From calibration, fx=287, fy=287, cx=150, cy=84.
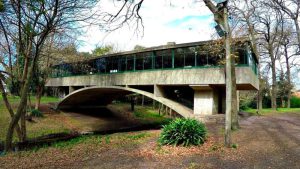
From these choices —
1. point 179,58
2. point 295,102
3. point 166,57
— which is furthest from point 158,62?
point 295,102

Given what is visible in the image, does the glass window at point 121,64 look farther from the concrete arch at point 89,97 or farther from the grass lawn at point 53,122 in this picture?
the grass lawn at point 53,122

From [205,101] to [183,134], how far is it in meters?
8.46

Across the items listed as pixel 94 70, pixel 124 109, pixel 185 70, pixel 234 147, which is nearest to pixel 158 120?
pixel 124 109

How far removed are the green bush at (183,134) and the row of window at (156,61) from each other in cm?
669

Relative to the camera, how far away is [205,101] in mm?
18734

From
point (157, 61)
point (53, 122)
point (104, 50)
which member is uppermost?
point (104, 50)

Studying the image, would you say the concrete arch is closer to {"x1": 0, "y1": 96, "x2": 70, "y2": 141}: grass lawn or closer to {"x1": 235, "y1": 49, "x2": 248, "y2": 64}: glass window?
{"x1": 0, "y1": 96, "x2": 70, "y2": 141}: grass lawn

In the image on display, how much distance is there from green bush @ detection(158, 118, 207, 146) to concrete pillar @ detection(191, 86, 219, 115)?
24.4ft

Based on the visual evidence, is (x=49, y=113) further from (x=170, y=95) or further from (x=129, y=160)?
(x=129, y=160)

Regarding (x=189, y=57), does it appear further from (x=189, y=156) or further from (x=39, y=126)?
(x=39, y=126)

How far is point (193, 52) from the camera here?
19094mm

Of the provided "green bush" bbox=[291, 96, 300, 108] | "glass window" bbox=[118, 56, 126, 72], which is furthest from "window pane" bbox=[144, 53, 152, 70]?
"green bush" bbox=[291, 96, 300, 108]

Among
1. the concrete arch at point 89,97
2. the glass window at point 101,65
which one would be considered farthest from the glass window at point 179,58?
the glass window at point 101,65

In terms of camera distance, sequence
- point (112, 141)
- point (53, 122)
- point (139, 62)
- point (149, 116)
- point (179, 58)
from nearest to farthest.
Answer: point (112, 141), point (179, 58), point (139, 62), point (53, 122), point (149, 116)
